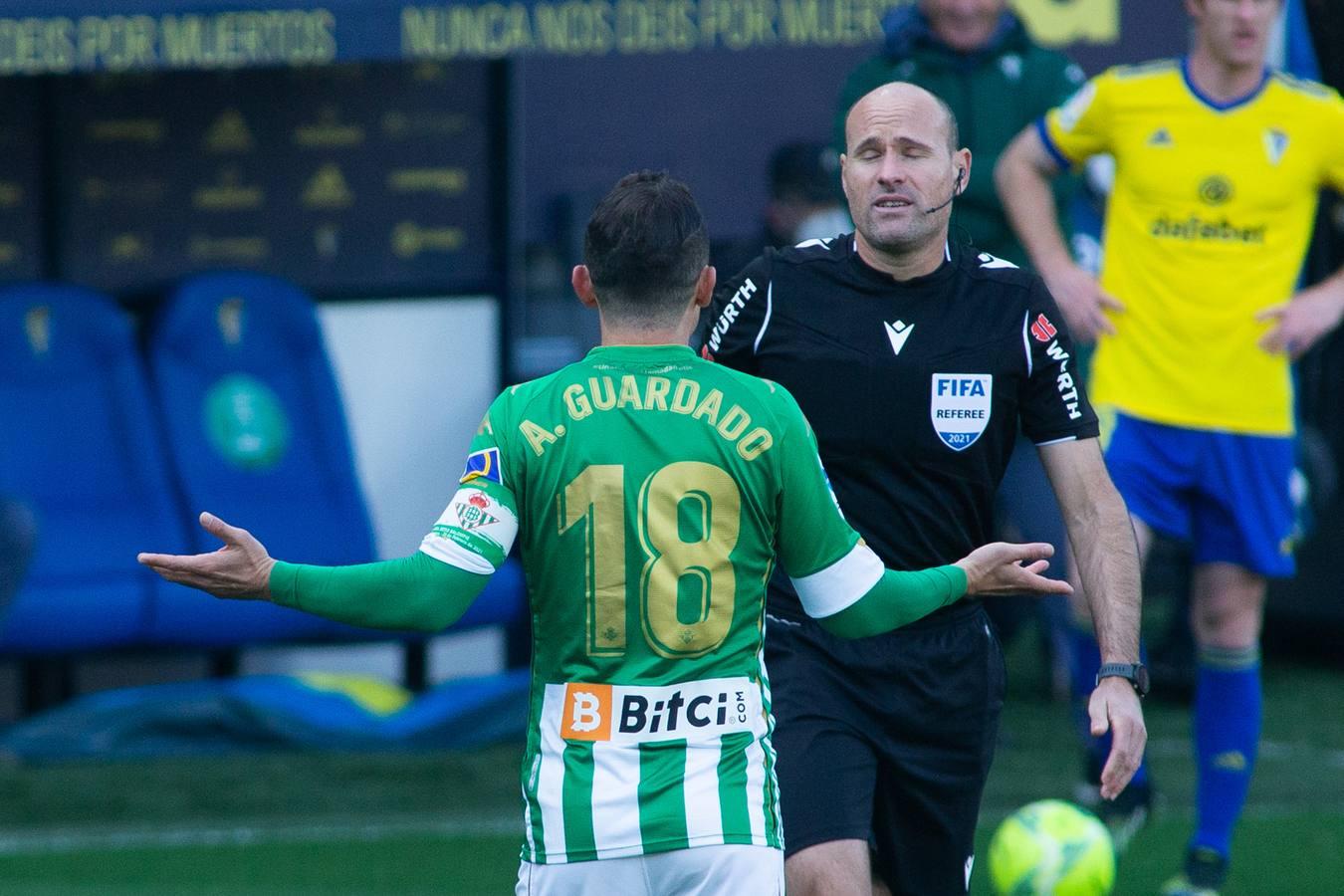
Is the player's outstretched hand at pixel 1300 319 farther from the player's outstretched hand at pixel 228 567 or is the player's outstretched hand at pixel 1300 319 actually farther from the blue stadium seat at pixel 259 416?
the blue stadium seat at pixel 259 416

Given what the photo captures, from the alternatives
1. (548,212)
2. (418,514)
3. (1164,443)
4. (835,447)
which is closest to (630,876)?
(835,447)

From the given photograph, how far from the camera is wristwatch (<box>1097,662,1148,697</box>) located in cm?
398

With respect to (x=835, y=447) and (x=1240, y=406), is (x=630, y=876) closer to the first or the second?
(x=835, y=447)

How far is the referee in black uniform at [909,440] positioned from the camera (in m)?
4.20

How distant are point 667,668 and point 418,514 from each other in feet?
19.0

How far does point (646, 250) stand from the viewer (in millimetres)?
3393

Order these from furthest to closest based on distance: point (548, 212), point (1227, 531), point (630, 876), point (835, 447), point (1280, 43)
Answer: point (548, 212) → point (1280, 43) → point (1227, 531) → point (835, 447) → point (630, 876)

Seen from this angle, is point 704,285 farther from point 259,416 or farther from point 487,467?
point 259,416

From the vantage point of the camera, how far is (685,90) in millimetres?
10523

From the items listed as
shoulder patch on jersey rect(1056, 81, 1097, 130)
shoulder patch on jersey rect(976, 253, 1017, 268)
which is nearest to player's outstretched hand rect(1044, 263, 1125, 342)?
shoulder patch on jersey rect(1056, 81, 1097, 130)

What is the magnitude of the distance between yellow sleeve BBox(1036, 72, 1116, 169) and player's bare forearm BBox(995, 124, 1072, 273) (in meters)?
0.04

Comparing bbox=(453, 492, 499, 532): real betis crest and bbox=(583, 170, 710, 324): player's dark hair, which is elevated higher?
bbox=(583, 170, 710, 324): player's dark hair

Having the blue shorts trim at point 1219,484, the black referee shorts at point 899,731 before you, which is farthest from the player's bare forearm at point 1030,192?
the black referee shorts at point 899,731

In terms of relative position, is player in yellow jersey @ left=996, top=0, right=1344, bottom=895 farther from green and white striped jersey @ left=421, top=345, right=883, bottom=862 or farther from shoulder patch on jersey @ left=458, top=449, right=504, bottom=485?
shoulder patch on jersey @ left=458, top=449, right=504, bottom=485
